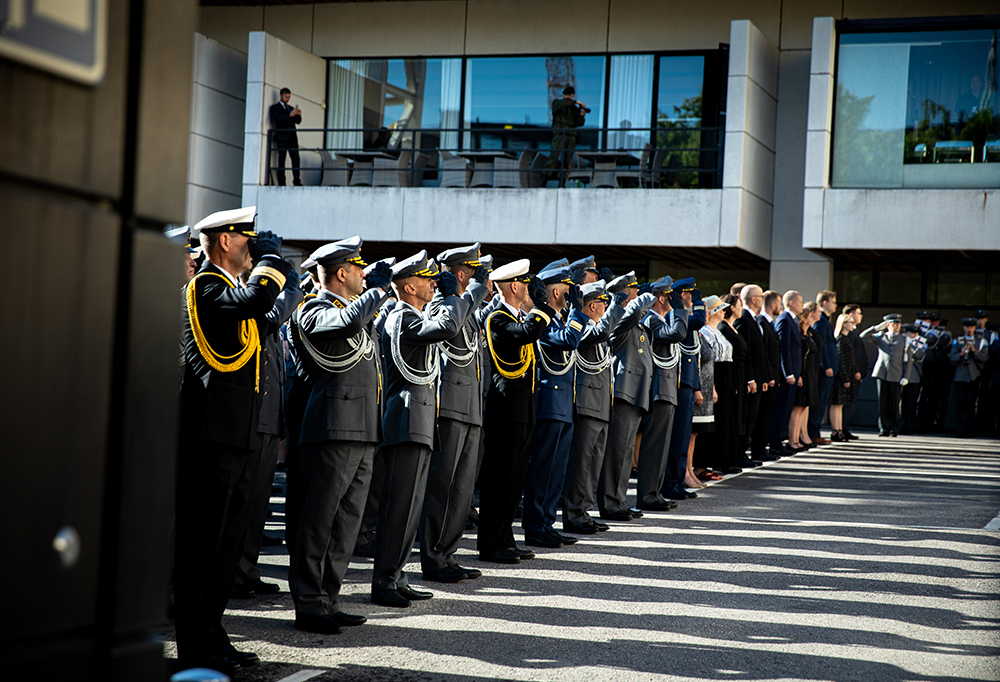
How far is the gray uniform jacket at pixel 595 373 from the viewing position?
25.7ft

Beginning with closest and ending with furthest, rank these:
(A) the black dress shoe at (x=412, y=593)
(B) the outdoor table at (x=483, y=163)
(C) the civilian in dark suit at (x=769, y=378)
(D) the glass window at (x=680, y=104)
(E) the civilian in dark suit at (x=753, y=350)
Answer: (A) the black dress shoe at (x=412, y=593) → (E) the civilian in dark suit at (x=753, y=350) → (C) the civilian in dark suit at (x=769, y=378) → (B) the outdoor table at (x=483, y=163) → (D) the glass window at (x=680, y=104)

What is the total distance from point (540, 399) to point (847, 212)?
40.4 feet

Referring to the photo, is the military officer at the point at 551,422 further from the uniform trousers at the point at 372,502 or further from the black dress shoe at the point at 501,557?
the uniform trousers at the point at 372,502

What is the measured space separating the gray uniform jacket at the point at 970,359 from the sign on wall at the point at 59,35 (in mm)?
18841

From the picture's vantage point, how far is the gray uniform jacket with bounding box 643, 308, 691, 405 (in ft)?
30.0

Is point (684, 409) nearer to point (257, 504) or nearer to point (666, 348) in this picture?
point (666, 348)

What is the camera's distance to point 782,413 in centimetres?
1422

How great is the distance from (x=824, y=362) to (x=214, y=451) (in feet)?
40.4

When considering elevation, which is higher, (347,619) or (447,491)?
(447,491)

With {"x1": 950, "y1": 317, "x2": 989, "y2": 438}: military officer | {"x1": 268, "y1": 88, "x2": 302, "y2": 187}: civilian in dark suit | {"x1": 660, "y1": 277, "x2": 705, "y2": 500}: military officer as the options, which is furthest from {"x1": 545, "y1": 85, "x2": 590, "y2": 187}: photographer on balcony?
{"x1": 660, "y1": 277, "x2": 705, "y2": 500}: military officer

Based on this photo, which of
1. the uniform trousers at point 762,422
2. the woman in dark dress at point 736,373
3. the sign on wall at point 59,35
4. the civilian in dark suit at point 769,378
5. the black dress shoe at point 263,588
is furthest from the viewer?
the uniform trousers at point 762,422

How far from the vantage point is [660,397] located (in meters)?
9.16

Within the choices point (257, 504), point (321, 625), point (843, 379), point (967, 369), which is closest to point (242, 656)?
point (321, 625)

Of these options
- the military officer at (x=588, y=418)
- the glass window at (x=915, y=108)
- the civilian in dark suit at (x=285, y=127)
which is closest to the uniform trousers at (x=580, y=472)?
the military officer at (x=588, y=418)
